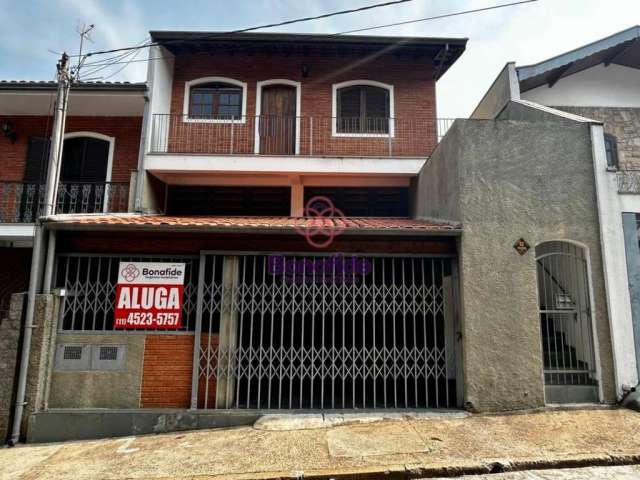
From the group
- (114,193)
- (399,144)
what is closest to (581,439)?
(399,144)

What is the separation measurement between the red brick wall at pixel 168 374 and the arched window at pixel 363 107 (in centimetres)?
691

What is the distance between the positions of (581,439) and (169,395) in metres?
5.78

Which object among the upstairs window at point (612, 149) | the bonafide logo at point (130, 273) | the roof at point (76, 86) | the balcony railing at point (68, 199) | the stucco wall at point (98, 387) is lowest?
the stucco wall at point (98, 387)

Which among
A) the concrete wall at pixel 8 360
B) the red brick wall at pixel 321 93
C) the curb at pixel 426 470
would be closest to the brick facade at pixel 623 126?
the red brick wall at pixel 321 93

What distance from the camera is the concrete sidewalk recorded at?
13.0 ft

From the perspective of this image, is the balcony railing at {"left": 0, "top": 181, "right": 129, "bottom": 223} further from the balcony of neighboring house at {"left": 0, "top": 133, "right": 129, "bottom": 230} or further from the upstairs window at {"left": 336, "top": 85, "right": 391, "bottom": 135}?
the upstairs window at {"left": 336, "top": 85, "right": 391, "bottom": 135}

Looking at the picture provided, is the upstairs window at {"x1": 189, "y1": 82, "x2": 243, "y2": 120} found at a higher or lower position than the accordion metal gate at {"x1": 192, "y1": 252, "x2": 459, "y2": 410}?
higher

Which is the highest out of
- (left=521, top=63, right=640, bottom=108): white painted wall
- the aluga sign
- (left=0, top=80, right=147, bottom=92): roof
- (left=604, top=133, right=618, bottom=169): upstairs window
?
(left=521, top=63, right=640, bottom=108): white painted wall

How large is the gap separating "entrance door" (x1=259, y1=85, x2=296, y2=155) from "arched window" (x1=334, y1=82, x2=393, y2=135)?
4.29 feet

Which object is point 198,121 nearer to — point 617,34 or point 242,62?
point 242,62

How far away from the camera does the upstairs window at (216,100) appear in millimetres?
9734

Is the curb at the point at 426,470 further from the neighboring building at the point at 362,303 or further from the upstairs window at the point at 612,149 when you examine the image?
the upstairs window at the point at 612,149

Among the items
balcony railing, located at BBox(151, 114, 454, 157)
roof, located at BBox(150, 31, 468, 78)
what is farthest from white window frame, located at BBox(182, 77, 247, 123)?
roof, located at BBox(150, 31, 468, 78)

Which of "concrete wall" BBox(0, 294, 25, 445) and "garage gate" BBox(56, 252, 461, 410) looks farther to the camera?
"garage gate" BBox(56, 252, 461, 410)
